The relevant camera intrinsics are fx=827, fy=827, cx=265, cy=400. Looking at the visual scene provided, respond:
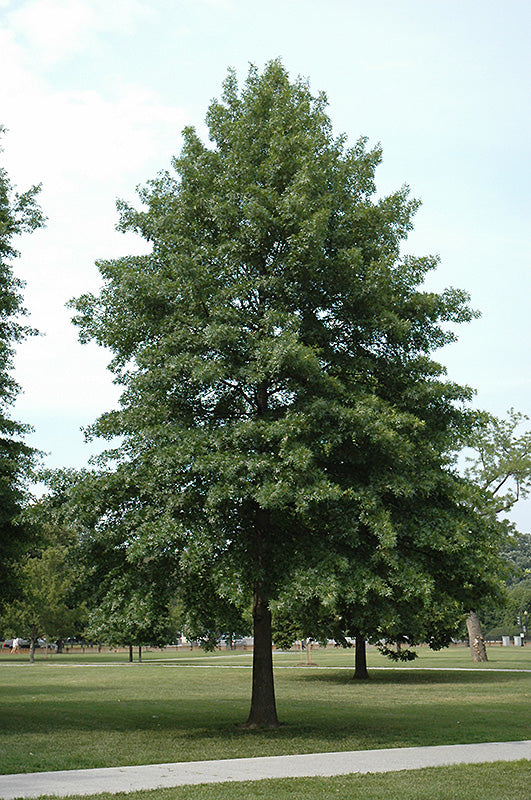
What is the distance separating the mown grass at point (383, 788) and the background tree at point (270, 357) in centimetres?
375

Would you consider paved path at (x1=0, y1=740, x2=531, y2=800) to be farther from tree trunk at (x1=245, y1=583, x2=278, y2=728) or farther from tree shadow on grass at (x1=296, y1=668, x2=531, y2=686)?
tree shadow on grass at (x1=296, y1=668, x2=531, y2=686)

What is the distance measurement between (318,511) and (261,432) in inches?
71.2

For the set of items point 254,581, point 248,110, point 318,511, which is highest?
point 248,110

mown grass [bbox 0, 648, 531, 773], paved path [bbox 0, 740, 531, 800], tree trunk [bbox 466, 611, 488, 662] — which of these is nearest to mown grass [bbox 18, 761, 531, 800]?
paved path [bbox 0, 740, 531, 800]

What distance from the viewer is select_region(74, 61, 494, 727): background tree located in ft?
48.4

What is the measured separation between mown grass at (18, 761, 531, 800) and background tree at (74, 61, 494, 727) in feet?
12.3

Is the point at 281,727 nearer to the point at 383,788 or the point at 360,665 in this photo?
the point at 383,788

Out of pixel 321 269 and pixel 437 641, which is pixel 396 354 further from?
pixel 437 641

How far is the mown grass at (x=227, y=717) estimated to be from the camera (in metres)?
13.9

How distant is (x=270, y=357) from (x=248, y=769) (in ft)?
22.2

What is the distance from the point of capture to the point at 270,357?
1485 centimetres

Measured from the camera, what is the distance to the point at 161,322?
54.5ft

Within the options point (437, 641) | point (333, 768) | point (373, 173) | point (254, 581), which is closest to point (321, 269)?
point (373, 173)

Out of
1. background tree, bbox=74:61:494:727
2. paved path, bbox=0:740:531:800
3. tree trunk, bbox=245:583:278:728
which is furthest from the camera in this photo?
tree trunk, bbox=245:583:278:728
